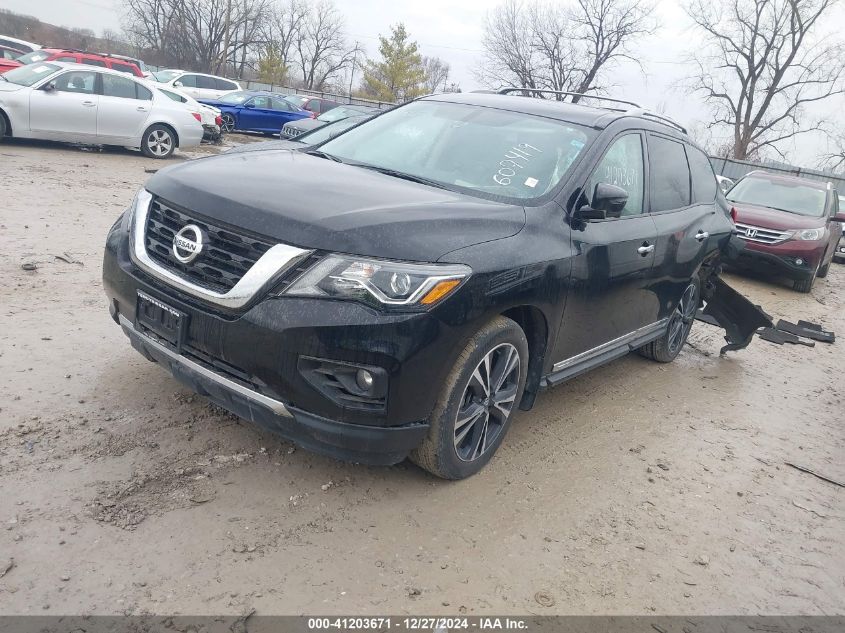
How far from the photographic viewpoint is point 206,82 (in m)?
22.6

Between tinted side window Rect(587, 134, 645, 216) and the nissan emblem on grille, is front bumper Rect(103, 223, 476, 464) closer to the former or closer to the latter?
the nissan emblem on grille

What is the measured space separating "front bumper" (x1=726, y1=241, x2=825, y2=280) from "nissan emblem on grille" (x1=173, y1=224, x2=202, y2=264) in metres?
9.18

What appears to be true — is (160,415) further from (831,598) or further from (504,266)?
(831,598)

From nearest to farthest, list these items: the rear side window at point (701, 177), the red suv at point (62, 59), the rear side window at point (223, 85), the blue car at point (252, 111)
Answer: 1. the rear side window at point (701, 177)
2. the red suv at point (62, 59)
3. the blue car at point (252, 111)
4. the rear side window at point (223, 85)

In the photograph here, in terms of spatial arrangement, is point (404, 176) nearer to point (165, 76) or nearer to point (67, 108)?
point (67, 108)

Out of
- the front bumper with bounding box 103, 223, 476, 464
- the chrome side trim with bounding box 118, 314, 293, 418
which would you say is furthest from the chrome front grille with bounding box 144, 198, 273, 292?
the chrome side trim with bounding box 118, 314, 293, 418

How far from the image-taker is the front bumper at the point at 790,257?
10250mm

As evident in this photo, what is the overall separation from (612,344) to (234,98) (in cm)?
2034

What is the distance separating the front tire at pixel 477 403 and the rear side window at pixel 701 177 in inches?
108

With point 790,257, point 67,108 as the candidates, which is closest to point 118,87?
point 67,108

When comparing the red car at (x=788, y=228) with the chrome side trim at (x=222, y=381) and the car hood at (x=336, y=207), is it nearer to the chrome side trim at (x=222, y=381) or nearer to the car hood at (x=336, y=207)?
the car hood at (x=336, y=207)

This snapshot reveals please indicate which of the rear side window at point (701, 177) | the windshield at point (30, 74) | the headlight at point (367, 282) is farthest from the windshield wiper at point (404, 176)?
the windshield at point (30, 74)

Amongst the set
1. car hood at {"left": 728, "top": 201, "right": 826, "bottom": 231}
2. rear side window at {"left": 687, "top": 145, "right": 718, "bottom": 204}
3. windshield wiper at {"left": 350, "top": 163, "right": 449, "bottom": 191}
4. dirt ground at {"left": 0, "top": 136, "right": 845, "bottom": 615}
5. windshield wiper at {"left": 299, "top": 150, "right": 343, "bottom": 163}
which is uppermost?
rear side window at {"left": 687, "top": 145, "right": 718, "bottom": 204}

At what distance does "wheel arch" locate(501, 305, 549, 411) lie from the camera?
3.44 metres
